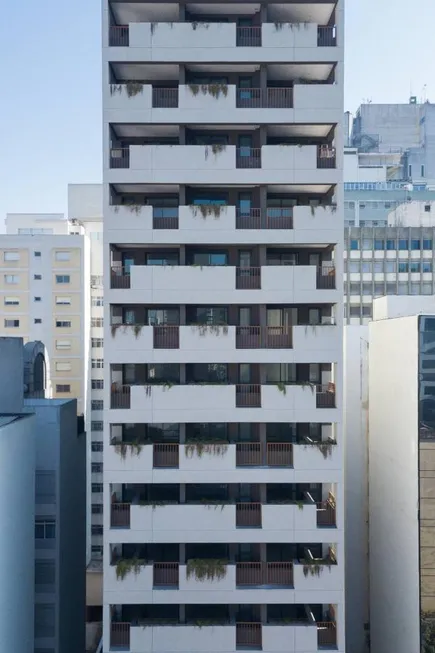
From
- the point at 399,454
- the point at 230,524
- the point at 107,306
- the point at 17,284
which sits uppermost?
the point at 17,284

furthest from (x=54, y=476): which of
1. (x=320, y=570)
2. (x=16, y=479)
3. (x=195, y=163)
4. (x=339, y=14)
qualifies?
(x=339, y=14)

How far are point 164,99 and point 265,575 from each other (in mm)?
16570

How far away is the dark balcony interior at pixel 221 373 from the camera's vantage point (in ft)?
54.8

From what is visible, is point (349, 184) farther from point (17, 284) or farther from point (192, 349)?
point (192, 349)

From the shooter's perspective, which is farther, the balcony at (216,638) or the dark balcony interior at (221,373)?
the dark balcony interior at (221,373)

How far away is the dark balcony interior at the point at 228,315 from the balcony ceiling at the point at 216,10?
10299 mm

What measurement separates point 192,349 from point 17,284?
33204mm

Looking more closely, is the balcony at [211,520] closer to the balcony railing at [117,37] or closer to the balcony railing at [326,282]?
the balcony railing at [326,282]

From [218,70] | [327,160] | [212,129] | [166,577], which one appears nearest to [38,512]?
[166,577]

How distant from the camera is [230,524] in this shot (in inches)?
606

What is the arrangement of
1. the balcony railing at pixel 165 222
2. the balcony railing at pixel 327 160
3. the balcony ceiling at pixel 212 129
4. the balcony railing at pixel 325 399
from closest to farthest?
the balcony railing at pixel 325 399, the balcony railing at pixel 165 222, the balcony railing at pixel 327 160, the balcony ceiling at pixel 212 129

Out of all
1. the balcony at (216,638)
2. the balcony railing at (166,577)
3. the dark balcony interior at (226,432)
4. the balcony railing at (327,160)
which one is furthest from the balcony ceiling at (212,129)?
the balcony at (216,638)

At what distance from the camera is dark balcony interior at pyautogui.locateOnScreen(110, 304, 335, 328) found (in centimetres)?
1677

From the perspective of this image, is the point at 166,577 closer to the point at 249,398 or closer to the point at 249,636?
the point at 249,636
